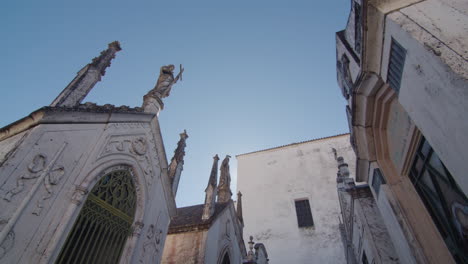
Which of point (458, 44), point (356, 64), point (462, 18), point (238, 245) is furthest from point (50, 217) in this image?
point (238, 245)

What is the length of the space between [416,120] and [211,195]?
9.38 m

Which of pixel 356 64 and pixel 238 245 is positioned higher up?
pixel 356 64

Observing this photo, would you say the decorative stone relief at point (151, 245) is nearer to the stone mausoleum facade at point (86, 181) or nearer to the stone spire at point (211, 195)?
the stone mausoleum facade at point (86, 181)

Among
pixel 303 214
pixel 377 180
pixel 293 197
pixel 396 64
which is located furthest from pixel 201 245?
pixel 293 197

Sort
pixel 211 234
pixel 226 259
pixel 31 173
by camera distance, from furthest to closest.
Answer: pixel 226 259
pixel 211 234
pixel 31 173

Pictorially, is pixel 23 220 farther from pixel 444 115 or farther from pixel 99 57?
pixel 444 115

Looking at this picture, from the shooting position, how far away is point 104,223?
541 cm

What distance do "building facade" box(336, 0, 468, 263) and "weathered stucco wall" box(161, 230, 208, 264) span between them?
662cm

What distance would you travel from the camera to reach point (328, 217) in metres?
20.0

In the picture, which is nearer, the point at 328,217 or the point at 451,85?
the point at 451,85

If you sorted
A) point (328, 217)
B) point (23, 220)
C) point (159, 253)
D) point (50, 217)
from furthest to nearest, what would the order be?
point (328, 217), point (159, 253), point (50, 217), point (23, 220)

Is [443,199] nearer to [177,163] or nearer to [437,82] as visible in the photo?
[437,82]

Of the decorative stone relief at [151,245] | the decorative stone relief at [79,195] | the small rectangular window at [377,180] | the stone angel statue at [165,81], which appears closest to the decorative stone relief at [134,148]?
the decorative stone relief at [79,195]

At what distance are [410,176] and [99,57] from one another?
8.56 metres
